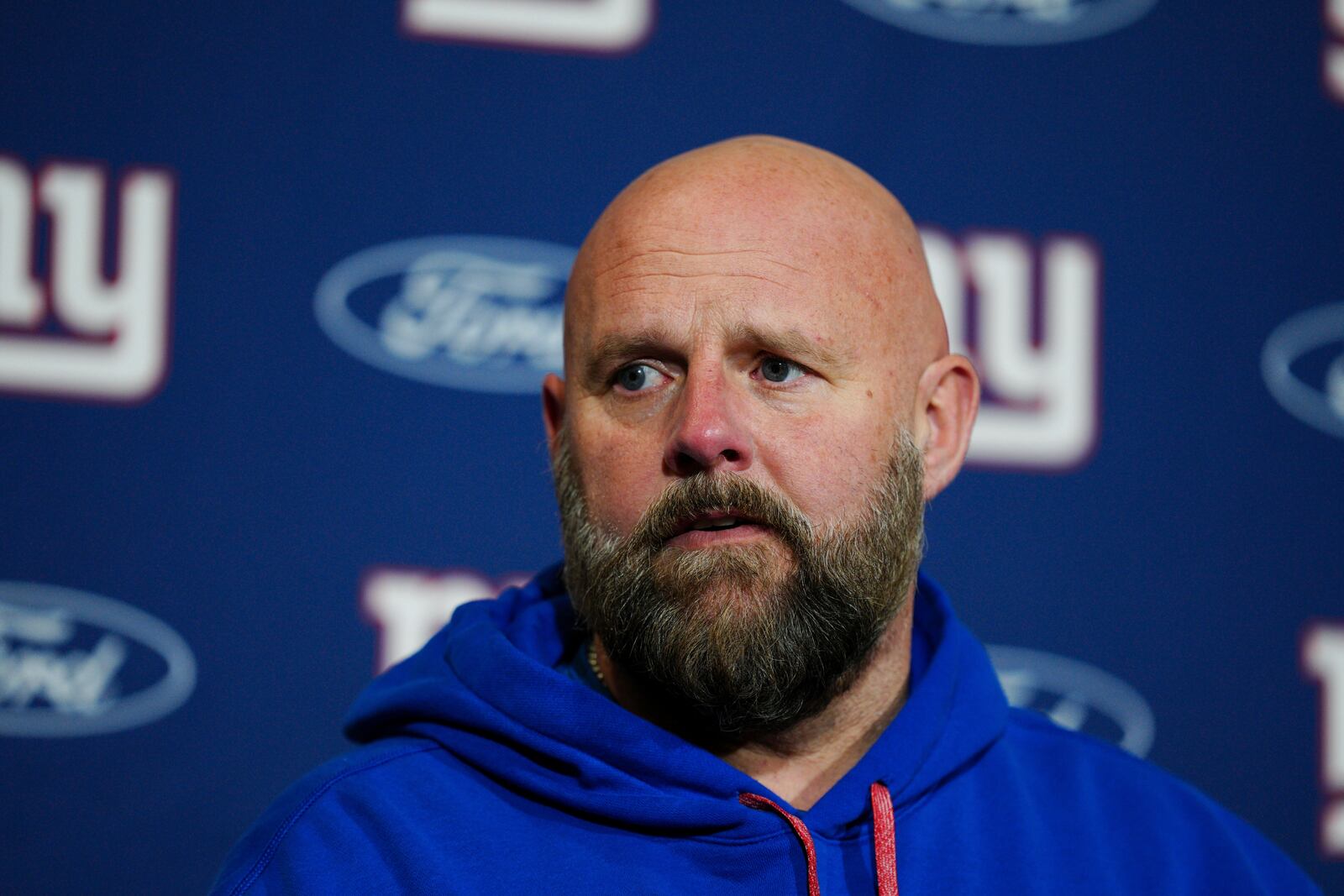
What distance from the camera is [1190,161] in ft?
7.77

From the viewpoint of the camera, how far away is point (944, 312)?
2.12 meters

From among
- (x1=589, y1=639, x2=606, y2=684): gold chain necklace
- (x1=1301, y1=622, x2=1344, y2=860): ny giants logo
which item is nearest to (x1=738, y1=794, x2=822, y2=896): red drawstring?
(x1=589, y1=639, x2=606, y2=684): gold chain necklace

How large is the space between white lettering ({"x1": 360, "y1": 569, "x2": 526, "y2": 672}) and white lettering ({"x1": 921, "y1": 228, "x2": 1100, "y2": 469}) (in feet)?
3.11

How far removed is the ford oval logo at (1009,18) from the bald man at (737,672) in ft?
3.04

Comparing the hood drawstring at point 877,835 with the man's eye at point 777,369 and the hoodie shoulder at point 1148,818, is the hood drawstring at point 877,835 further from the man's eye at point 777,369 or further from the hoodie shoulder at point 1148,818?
the man's eye at point 777,369

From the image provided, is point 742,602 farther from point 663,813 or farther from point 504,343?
point 504,343

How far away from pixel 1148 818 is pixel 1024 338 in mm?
1020

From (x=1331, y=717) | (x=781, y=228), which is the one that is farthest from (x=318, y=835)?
(x=1331, y=717)

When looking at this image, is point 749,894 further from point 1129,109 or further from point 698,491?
point 1129,109

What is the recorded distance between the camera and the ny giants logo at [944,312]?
214 centimetres

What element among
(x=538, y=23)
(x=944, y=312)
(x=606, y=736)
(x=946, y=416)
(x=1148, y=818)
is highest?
(x=538, y=23)

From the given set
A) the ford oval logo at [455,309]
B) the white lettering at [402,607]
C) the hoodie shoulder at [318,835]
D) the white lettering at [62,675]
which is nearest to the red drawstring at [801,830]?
the hoodie shoulder at [318,835]

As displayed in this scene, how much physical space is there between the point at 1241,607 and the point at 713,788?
137 centimetres

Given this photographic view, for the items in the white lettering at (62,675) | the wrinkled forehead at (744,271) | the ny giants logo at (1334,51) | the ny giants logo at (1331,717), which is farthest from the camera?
the ny giants logo at (1334,51)
